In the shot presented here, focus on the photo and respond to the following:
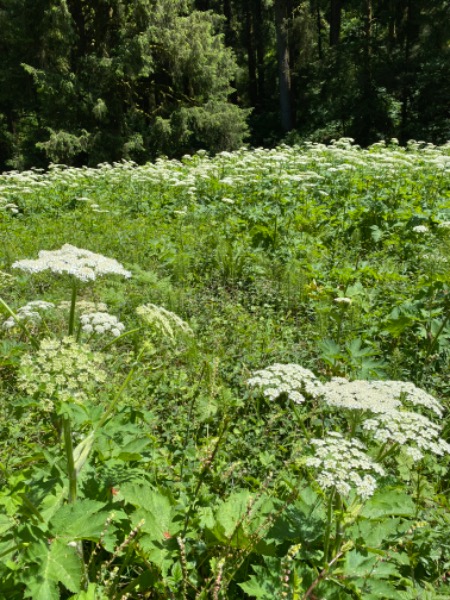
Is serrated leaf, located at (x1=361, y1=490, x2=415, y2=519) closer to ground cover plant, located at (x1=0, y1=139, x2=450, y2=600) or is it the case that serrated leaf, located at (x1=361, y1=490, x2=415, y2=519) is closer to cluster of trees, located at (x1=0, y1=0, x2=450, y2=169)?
ground cover plant, located at (x1=0, y1=139, x2=450, y2=600)

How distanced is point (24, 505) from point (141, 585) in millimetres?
621

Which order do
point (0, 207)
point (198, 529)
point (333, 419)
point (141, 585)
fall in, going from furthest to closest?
point (0, 207), point (333, 419), point (198, 529), point (141, 585)

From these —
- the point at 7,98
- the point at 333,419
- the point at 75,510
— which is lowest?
the point at 333,419

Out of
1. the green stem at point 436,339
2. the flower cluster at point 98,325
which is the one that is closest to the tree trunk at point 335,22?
the green stem at point 436,339

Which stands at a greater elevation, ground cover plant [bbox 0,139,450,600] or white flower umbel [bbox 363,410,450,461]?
white flower umbel [bbox 363,410,450,461]

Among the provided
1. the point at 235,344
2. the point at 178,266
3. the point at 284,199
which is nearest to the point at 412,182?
the point at 284,199

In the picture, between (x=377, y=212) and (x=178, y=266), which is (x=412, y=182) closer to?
(x=377, y=212)

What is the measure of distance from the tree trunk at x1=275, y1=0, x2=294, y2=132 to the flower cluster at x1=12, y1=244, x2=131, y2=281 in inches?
1080

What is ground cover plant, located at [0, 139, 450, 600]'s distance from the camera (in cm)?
184

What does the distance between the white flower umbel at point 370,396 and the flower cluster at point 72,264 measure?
1234 mm

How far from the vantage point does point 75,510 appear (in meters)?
1.77

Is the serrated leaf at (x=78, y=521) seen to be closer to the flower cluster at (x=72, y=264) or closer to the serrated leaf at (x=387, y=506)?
the flower cluster at (x=72, y=264)

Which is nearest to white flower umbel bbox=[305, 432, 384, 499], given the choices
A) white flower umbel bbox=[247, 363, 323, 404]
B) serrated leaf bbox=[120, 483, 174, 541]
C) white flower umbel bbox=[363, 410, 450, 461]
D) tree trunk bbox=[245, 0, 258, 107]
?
white flower umbel bbox=[363, 410, 450, 461]

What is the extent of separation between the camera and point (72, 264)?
221 cm
